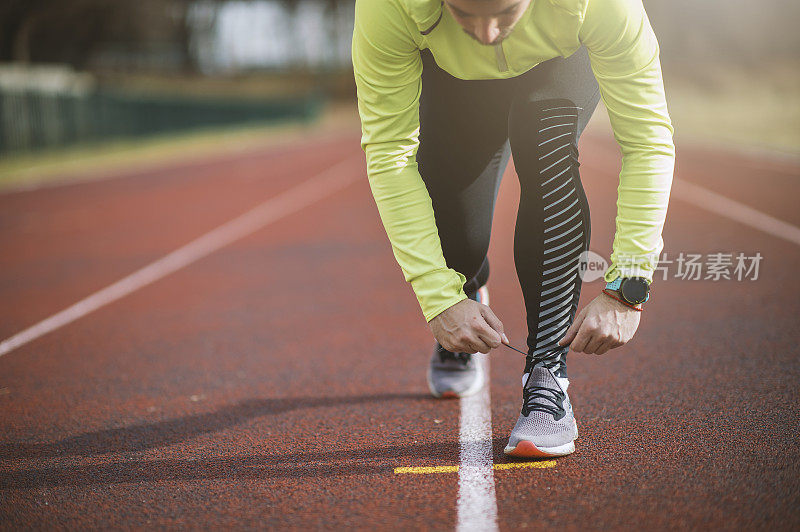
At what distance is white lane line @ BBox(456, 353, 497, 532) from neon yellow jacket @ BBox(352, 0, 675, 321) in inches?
22.8

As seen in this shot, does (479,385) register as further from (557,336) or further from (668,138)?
(668,138)

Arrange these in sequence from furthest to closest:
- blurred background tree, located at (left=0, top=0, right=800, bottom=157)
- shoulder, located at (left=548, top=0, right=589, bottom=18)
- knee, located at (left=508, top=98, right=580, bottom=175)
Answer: blurred background tree, located at (left=0, top=0, right=800, bottom=157), knee, located at (left=508, top=98, right=580, bottom=175), shoulder, located at (left=548, top=0, right=589, bottom=18)

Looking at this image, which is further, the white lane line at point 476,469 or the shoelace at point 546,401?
the shoelace at point 546,401

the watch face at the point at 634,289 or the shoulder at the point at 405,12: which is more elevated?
the shoulder at the point at 405,12

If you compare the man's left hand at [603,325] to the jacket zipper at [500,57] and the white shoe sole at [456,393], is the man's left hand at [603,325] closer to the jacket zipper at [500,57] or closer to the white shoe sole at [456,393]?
the jacket zipper at [500,57]

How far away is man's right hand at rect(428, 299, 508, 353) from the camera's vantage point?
2230mm

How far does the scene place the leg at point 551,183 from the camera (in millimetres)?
2428

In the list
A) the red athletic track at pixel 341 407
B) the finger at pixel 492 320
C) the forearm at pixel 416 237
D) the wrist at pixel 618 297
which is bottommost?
the red athletic track at pixel 341 407

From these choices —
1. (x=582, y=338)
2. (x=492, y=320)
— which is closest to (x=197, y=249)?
(x=492, y=320)

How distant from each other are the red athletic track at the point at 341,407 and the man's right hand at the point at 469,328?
49 centimetres

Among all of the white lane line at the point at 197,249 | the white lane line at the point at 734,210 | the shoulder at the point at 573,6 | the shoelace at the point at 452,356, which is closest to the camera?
the shoulder at the point at 573,6

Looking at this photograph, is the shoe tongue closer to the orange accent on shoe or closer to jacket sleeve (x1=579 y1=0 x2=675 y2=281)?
the orange accent on shoe

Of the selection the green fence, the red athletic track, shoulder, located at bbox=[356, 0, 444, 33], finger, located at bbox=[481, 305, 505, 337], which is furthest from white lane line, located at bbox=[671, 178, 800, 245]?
the green fence

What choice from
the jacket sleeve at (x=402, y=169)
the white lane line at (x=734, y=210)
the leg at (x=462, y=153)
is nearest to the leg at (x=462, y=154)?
the leg at (x=462, y=153)
